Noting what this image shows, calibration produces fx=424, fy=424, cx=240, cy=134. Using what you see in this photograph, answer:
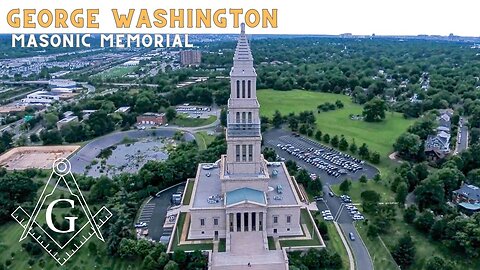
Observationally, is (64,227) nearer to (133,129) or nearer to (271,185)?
(271,185)

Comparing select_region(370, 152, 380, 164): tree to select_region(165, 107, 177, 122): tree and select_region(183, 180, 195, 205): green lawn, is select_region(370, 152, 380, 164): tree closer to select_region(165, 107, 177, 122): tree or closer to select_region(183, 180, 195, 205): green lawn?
select_region(183, 180, 195, 205): green lawn

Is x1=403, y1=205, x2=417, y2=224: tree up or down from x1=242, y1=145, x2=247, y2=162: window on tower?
down

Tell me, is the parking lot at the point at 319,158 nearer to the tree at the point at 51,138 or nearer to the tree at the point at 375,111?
the tree at the point at 375,111

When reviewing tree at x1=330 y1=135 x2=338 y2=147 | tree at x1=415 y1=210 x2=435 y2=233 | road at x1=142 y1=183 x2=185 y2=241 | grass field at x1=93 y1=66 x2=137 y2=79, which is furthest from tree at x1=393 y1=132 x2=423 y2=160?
grass field at x1=93 y1=66 x2=137 y2=79

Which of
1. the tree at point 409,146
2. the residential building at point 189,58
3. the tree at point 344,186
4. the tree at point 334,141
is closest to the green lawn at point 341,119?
the tree at point 409,146

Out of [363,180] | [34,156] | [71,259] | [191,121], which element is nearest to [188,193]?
[71,259]

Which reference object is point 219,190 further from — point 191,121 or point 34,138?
point 34,138
